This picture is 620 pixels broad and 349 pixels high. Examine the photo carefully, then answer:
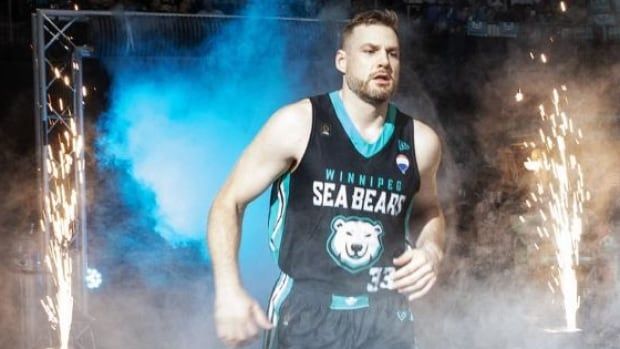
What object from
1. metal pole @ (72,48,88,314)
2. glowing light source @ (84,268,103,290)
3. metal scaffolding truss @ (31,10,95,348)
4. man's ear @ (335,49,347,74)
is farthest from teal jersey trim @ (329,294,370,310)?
glowing light source @ (84,268,103,290)

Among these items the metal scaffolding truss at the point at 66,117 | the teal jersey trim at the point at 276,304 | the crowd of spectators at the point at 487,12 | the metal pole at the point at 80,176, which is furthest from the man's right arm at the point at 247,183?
the crowd of spectators at the point at 487,12

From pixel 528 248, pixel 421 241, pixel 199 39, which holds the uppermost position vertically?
pixel 199 39

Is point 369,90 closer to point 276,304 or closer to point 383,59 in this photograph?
point 383,59

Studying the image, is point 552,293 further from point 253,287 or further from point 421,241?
point 421,241

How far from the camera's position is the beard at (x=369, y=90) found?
10.2 feet

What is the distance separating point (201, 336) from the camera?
7.80 m

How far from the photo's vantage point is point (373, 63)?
10.2 feet

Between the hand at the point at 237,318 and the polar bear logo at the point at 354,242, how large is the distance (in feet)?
1.17

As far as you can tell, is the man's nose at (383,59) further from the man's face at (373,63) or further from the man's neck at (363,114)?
the man's neck at (363,114)

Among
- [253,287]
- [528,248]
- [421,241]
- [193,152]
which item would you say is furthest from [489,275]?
[421,241]

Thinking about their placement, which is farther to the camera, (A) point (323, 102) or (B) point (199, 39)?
(B) point (199, 39)

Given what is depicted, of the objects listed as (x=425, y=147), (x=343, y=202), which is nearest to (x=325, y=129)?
(x=343, y=202)

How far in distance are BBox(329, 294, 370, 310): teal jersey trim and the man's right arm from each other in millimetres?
276

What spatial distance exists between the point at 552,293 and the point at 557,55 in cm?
210
